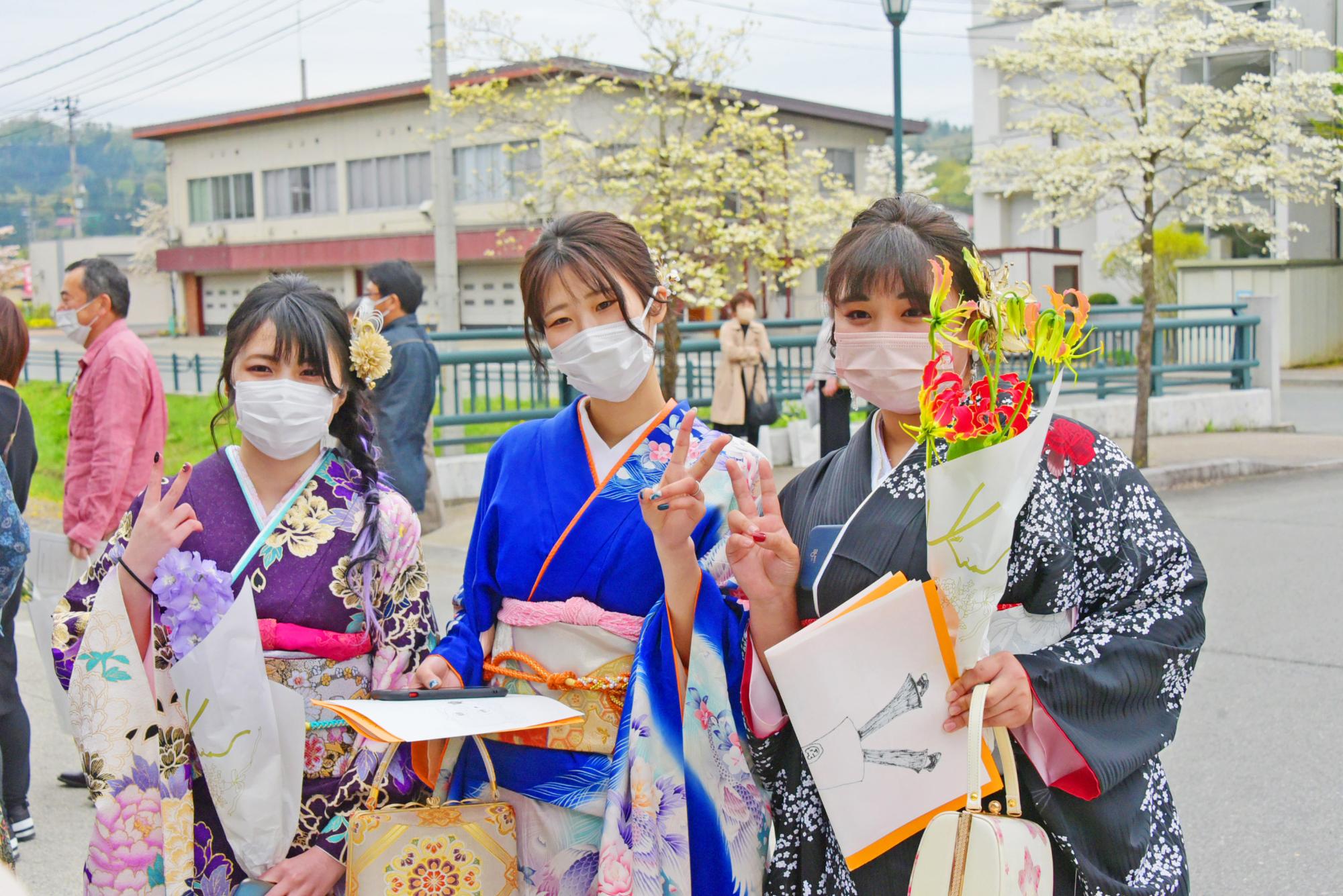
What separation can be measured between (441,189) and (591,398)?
35.8 ft

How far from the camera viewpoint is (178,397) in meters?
17.5

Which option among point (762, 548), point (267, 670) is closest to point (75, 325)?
point (267, 670)

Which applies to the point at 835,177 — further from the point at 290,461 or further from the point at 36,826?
the point at 290,461

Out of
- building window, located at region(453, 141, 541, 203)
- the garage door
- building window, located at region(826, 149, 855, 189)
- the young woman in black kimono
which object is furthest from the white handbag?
building window, located at region(826, 149, 855, 189)

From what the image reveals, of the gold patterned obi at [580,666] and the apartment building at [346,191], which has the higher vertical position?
the apartment building at [346,191]

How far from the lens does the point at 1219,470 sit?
1204cm

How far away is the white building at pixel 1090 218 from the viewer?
20.0 meters

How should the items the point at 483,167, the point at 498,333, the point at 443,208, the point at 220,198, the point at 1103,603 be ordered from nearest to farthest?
the point at 1103,603, the point at 498,333, the point at 443,208, the point at 483,167, the point at 220,198

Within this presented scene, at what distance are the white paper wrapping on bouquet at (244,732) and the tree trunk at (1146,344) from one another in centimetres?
1106

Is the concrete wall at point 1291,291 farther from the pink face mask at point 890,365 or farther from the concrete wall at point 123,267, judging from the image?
the concrete wall at point 123,267

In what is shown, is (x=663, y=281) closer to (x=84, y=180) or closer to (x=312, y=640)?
(x=312, y=640)

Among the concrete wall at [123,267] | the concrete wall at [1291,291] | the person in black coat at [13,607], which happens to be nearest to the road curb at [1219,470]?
the person in black coat at [13,607]

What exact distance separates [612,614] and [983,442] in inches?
34.3

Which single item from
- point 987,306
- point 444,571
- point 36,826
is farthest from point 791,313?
point 987,306
